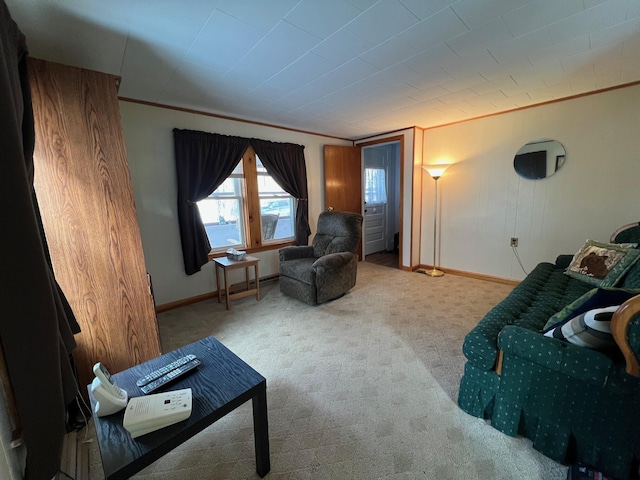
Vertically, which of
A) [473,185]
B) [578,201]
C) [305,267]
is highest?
[473,185]

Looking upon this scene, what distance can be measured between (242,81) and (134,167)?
1476 millimetres

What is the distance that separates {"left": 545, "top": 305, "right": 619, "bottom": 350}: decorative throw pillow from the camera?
113cm

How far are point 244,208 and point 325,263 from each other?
1.44m

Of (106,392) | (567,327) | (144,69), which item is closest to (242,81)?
(144,69)

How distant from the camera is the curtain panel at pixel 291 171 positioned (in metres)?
3.71

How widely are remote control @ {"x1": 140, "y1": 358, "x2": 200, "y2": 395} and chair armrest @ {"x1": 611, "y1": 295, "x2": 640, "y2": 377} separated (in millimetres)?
1775

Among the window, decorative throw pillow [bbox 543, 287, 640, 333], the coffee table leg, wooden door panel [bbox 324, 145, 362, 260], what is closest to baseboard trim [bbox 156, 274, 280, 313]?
the window

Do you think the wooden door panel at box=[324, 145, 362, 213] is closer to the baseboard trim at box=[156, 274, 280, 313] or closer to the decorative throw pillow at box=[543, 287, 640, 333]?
the baseboard trim at box=[156, 274, 280, 313]

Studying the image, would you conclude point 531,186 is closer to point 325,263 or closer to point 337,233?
point 337,233

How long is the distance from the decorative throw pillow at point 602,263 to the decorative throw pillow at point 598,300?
2.97ft

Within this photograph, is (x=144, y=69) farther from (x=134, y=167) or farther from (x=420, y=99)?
(x=420, y=99)

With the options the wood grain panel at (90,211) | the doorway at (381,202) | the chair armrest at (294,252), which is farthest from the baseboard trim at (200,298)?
the doorway at (381,202)

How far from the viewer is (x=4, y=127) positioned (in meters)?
0.79

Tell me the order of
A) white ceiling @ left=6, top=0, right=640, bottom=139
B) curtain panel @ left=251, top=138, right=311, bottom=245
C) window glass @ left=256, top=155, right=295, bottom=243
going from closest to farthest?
white ceiling @ left=6, top=0, right=640, bottom=139 → curtain panel @ left=251, top=138, right=311, bottom=245 → window glass @ left=256, top=155, right=295, bottom=243
